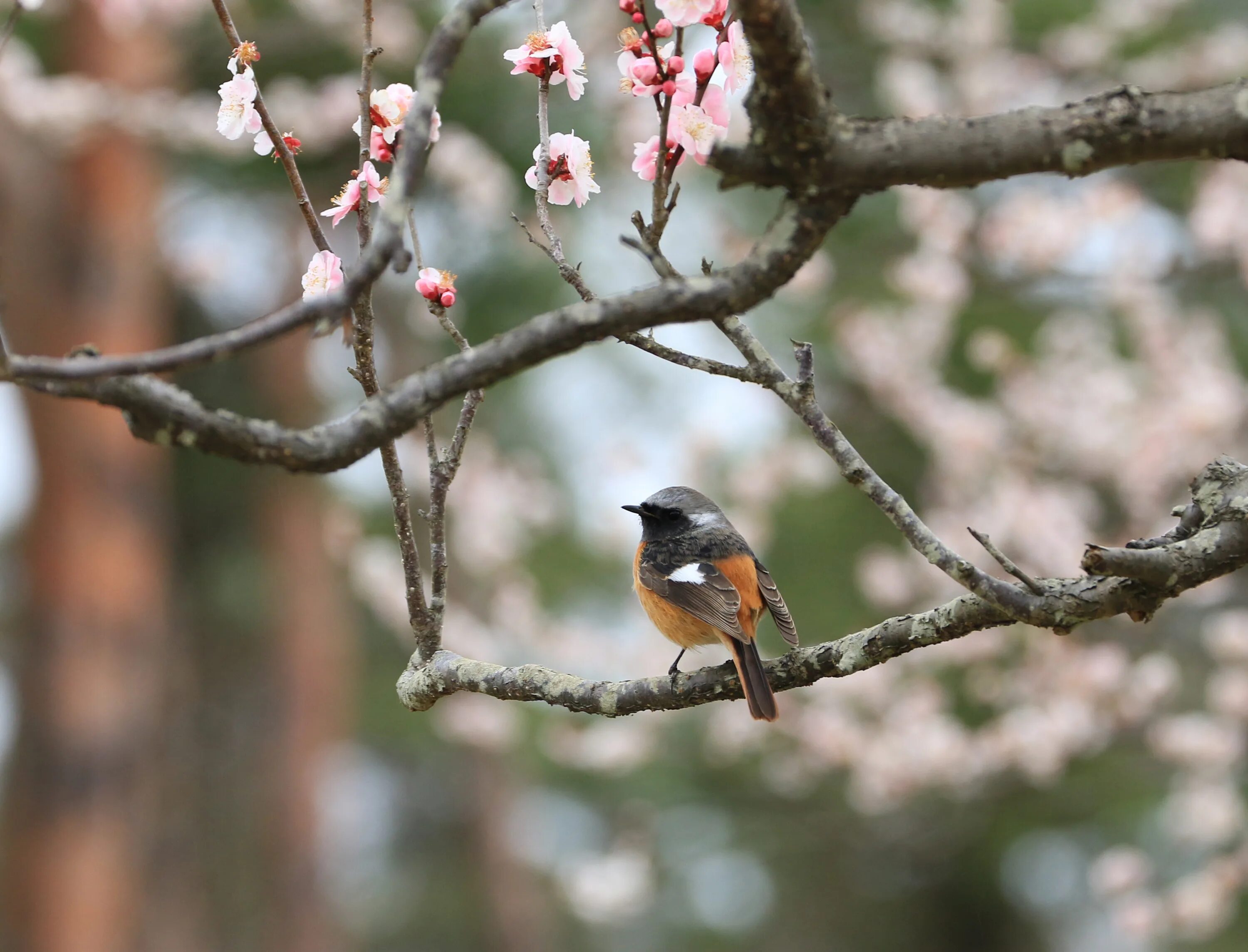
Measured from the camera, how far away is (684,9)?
75.8 inches

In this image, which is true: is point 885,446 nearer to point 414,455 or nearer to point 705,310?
point 414,455

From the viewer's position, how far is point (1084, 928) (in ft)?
52.3

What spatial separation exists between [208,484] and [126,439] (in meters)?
5.40

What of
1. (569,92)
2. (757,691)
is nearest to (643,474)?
(757,691)

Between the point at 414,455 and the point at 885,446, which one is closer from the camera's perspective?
the point at 414,455

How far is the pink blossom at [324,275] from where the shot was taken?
216cm

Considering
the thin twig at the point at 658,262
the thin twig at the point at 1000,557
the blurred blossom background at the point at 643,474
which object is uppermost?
the blurred blossom background at the point at 643,474

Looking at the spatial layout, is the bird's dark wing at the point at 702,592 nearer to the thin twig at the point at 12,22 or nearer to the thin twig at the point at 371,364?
the thin twig at the point at 371,364

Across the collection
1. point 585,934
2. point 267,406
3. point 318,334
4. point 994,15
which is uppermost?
point 267,406

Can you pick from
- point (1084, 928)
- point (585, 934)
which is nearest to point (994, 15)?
point (1084, 928)

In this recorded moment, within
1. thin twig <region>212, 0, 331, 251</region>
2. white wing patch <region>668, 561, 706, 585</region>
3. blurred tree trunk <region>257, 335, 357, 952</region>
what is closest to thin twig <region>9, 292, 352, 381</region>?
thin twig <region>212, 0, 331, 251</region>

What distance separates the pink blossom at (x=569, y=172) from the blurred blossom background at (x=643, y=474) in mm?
2189

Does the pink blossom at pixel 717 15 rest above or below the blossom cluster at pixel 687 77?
above

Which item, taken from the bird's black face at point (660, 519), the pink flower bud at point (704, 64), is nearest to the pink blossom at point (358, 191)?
the pink flower bud at point (704, 64)
